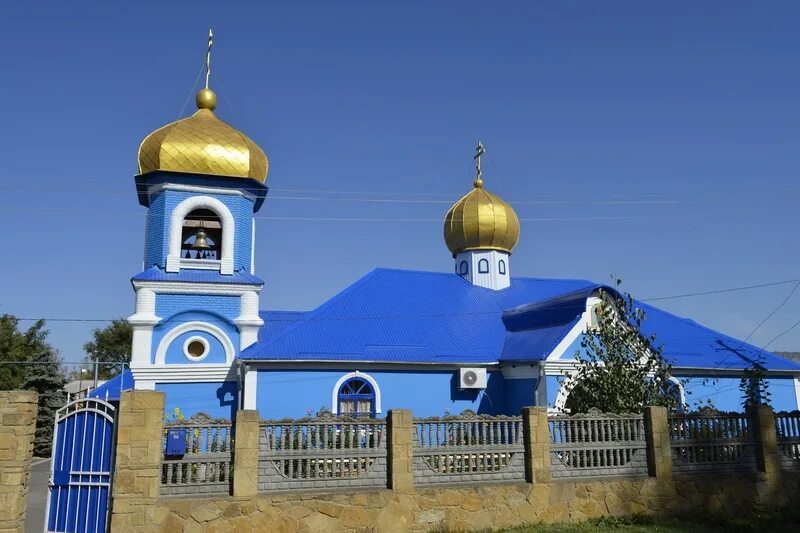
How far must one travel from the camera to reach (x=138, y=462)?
295 inches

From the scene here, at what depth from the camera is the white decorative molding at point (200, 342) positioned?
1439cm

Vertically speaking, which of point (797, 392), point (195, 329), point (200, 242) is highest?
point (200, 242)

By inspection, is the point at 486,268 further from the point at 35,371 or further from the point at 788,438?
the point at 35,371

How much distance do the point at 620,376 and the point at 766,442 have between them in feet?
7.38

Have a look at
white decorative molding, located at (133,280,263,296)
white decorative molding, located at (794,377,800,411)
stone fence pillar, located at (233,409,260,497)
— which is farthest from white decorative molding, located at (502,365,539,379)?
stone fence pillar, located at (233,409,260,497)

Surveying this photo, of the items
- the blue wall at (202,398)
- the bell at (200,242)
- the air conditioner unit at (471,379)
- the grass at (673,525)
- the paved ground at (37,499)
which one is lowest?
the paved ground at (37,499)

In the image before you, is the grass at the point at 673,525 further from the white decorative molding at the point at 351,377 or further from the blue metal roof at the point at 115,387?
the blue metal roof at the point at 115,387

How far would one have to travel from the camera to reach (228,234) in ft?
49.6

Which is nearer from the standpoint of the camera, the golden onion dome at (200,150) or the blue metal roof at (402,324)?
the blue metal roof at (402,324)

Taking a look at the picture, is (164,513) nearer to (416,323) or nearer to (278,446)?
(278,446)

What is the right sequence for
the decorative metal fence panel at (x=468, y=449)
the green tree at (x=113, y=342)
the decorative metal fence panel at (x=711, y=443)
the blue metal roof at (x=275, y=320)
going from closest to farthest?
the decorative metal fence panel at (x=468, y=449) < the decorative metal fence panel at (x=711, y=443) < the blue metal roof at (x=275, y=320) < the green tree at (x=113, y=342)

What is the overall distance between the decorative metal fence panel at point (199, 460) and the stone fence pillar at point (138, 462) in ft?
0.48

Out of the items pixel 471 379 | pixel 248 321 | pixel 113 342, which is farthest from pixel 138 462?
pixel 113 342

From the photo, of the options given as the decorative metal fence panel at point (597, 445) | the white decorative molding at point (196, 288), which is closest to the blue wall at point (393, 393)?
the white decorative molding at point (196, 288)
